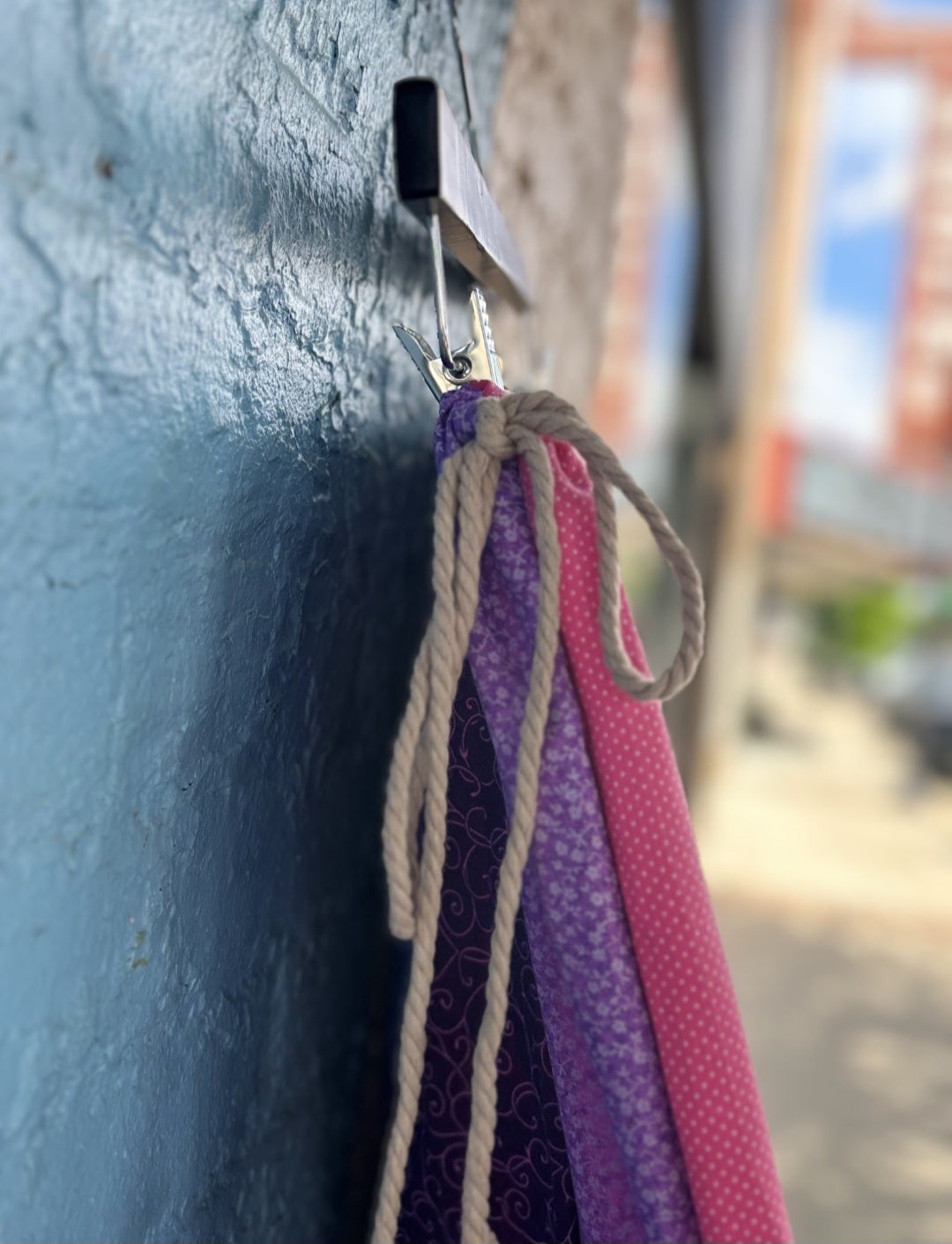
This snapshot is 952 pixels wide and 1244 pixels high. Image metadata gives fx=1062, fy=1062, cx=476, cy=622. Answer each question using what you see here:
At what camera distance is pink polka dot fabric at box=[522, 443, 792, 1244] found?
1.44ft

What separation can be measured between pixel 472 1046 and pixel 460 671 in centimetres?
23

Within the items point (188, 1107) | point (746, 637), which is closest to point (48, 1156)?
point (188, 1107)

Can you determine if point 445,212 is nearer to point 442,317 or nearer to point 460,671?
point 442,317

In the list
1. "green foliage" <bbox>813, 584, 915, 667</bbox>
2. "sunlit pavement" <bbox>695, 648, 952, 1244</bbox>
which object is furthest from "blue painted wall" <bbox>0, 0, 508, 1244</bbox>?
Result: "green foliage" <bbox>813, 584, 915, 667</bbox>

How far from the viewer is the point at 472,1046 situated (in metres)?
0.57

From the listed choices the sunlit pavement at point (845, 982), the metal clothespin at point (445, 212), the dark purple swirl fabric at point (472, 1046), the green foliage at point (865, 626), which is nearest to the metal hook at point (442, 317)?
the metal clothespin at point (445, 212)

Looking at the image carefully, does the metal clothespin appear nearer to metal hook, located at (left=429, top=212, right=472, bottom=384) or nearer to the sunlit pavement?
metal hook, located at (left=429, top=212, right=472, bottom=384)

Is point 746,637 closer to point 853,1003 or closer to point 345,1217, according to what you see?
point 853,1003

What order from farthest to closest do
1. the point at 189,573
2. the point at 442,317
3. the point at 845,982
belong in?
1. the point at 845,982
2. the point at 442,317
3. the point at 189,573

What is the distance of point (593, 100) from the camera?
1015mm

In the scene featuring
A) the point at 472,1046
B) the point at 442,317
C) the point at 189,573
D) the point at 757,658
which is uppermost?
the point at 757,658

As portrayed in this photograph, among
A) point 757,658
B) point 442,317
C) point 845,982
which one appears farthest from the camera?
point 757,658

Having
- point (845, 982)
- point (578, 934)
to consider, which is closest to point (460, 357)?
point (578, 934)

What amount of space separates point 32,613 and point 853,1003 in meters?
2.44
